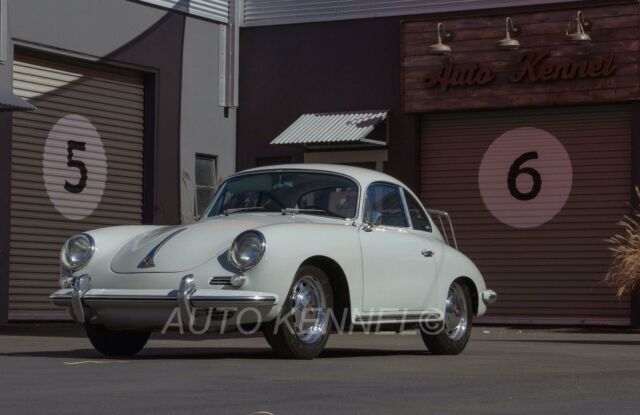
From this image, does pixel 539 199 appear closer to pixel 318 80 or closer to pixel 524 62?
pixel 524 62

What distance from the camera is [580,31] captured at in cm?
1953

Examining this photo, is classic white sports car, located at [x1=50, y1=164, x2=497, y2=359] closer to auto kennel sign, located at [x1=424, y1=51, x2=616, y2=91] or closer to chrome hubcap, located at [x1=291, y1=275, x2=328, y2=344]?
chrome hubcap, located at [x1=291, y1=275, x2=328, y2=344]

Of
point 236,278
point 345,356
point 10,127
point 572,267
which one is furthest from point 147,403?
point 572,267

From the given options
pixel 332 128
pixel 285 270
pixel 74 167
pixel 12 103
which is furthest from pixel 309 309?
pixel 332 128

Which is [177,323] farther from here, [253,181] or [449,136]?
[449,136]

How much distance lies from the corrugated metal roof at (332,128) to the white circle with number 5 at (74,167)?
2905 mm

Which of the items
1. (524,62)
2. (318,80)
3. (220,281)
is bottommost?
(220,281)

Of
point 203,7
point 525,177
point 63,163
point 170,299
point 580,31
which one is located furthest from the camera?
point 203,7

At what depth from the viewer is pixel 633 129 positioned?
19.7m

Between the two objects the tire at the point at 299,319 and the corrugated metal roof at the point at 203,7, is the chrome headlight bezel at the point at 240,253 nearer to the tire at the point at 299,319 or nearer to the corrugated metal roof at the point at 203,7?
the tire at the point at 299,319

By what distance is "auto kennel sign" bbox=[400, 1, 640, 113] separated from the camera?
19.6 m

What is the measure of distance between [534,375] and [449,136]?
41.3ft

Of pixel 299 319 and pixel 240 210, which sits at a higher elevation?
pixel 240 210

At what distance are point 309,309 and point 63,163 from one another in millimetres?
9892
